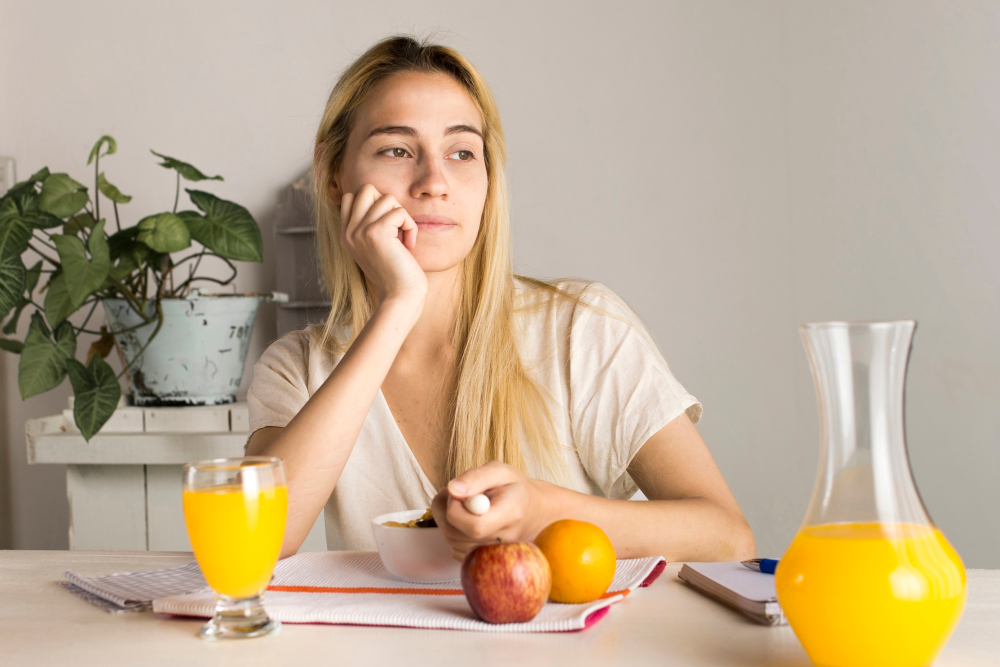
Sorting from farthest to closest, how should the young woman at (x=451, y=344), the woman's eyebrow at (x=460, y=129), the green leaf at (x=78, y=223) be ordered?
the green leaf at (x=78, y=223), the woman's eyebrow at (x=460, y=129), the young woman at (x=451, y=344)

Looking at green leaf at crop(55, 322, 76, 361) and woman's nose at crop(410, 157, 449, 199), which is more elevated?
woman's nose at crop(410, 157, 449, 199)

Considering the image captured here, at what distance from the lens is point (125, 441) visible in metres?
2.12

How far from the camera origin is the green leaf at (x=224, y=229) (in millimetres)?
2119

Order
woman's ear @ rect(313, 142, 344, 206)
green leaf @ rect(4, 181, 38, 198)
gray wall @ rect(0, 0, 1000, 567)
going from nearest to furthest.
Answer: woman's ear @ rect(313, 142, 344, 206), green leaf @ rect(4, 181, 38, 198), gray wall @ rect(0, 0, 1000, 567)

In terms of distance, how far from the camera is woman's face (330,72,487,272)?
47.4 inches

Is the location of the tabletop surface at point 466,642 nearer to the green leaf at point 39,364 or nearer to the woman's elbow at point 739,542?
the woman's elbow at point 739,542

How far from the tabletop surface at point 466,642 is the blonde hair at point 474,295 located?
0.53 m

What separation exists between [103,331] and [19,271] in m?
0.28

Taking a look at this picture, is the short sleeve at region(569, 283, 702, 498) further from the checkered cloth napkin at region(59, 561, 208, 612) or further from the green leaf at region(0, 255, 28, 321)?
the green leaf at region(0, 255, 28, 321)

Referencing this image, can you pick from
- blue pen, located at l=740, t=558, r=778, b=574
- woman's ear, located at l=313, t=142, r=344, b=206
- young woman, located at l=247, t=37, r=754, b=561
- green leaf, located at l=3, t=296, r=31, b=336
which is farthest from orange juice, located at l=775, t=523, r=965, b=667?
green leaf, located at l=3, t=296, r=31, b=336

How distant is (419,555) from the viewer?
2.42ft

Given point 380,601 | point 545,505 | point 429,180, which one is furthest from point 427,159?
point 380,601

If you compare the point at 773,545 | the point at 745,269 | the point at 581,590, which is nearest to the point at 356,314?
the point at 581,590

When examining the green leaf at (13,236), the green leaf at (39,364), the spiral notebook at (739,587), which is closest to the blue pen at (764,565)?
the spiral notebook at (739,587)
